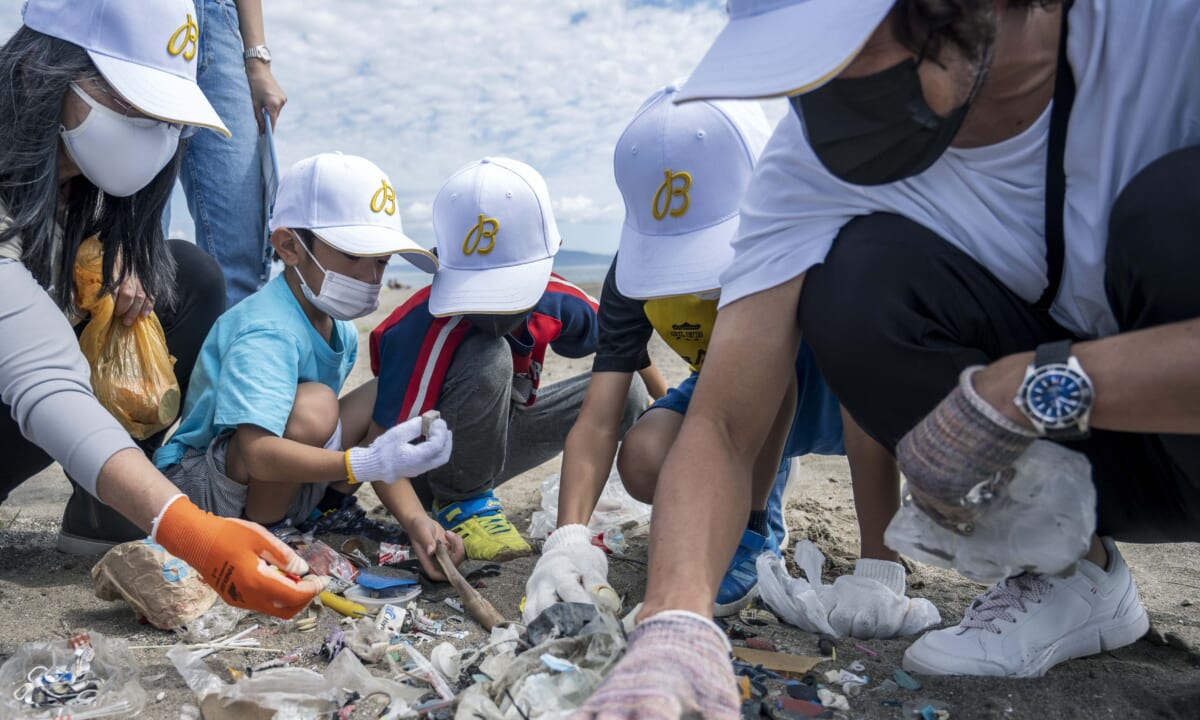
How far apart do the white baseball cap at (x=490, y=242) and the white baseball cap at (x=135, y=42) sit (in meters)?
0.81

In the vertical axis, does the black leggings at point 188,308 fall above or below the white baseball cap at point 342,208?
below

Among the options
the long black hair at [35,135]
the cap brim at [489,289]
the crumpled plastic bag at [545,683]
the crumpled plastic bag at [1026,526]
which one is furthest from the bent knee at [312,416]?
the crumpled plastic bag at [1026,526]

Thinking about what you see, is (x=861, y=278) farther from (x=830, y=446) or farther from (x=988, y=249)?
(x=830, y=446)

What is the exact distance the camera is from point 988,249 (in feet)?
5.39

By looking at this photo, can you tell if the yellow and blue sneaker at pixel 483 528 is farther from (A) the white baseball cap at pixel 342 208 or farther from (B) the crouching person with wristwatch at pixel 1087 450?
(B) the crouching person with wristwatch at pixel 1087 450

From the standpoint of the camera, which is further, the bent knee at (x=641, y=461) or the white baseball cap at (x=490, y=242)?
the white baseball cap at (x=490, y=242)

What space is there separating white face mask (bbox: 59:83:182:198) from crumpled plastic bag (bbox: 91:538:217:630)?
0.86m

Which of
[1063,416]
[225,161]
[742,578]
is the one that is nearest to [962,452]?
[1063,416]

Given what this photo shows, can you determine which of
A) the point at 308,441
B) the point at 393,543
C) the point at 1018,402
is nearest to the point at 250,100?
the point at 308,441

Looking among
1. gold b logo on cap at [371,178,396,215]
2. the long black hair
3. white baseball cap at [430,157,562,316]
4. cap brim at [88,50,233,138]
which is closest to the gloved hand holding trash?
white baseball cap at [430,157,562,316]

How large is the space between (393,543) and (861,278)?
1657mm

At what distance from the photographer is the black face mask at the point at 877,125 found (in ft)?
4.39

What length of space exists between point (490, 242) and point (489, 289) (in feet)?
0.54

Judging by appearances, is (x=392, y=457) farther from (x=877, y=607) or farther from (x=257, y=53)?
(x=257, y=53)
